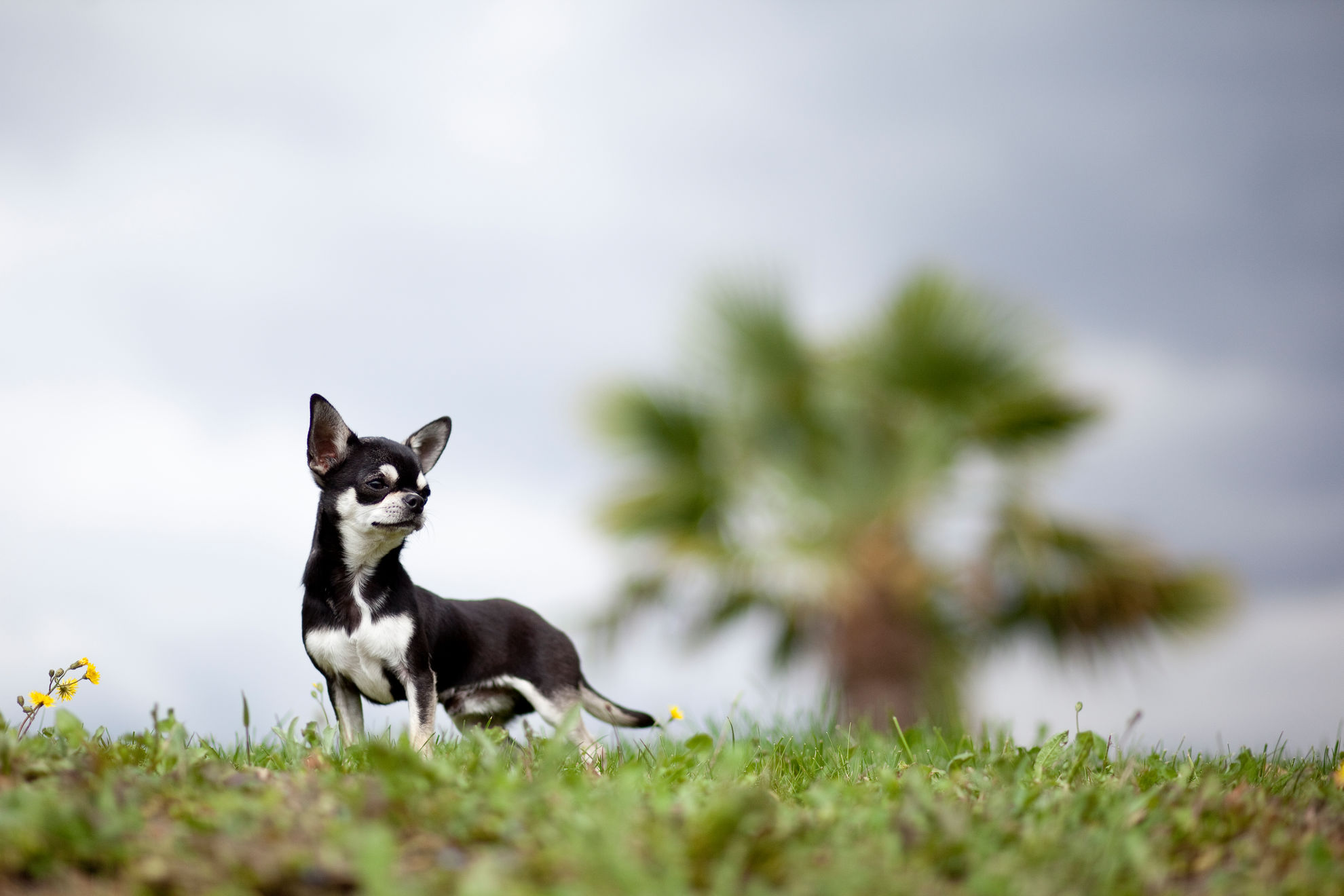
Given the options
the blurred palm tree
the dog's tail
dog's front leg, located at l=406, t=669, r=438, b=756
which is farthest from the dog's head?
the blurred palm tree

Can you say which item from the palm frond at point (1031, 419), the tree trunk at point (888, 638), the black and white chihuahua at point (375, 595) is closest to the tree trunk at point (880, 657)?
the tree trunk at point (888, 638)

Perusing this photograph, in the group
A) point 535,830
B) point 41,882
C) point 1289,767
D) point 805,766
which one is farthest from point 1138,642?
point 41,882

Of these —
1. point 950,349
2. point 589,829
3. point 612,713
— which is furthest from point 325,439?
point 950,349

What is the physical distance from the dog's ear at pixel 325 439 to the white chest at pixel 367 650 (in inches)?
25.0

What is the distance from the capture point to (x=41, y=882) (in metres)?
2.21

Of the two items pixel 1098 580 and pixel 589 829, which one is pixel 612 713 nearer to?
pixel 589 829

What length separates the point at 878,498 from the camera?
401 inches

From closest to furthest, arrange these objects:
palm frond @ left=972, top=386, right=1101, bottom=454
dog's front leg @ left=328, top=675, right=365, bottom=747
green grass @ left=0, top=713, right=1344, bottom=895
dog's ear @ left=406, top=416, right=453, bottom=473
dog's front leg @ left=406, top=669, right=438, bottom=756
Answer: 1. green grass @ left=0, top=713, right=1344, bottom=895
2. dog's front leg @ left=406, top=669, right=438, bottom=756
3. dog's front leg @ left=328, top=675, right=365, bottom=747
4. dog's ear @ left=406, top=416, right=453, bottom=473
5. palm frond @ left=972, top=386, right=1101, bottom=454

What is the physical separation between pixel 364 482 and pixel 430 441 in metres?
0.42

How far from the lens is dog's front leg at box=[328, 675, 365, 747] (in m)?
4.46

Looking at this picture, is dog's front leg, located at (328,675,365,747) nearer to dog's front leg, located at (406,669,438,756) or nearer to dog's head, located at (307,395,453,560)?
dog's front leg, located at (406,669,438,756)

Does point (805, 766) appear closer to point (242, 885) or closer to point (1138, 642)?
point (242, 885)

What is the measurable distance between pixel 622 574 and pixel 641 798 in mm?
7727

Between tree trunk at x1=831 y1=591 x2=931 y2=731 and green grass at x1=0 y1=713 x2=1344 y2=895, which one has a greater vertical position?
green grass at x1=0 y1=713 x2=1344 y2=895
